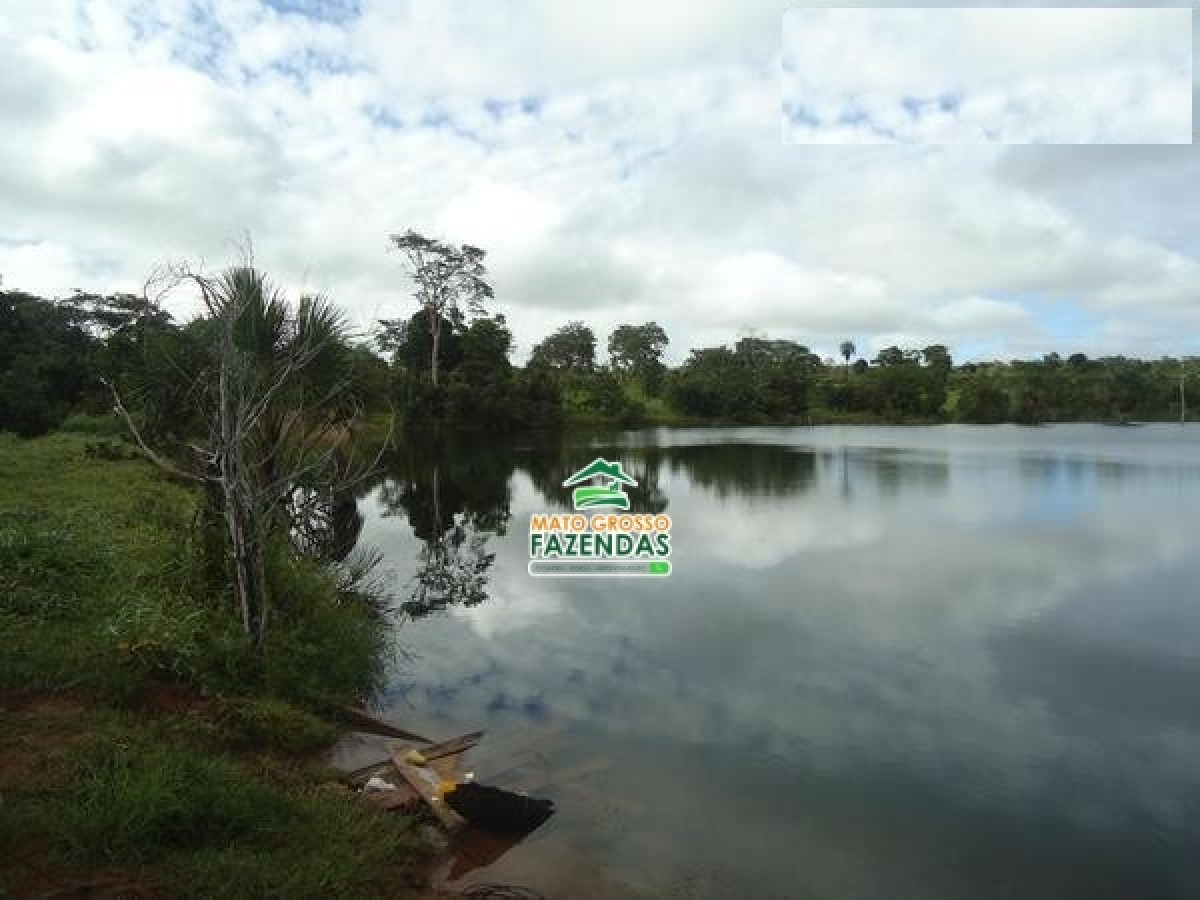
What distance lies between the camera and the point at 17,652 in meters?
5.39

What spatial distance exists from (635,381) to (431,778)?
6652 centimetres

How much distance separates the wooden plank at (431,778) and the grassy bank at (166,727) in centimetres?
32

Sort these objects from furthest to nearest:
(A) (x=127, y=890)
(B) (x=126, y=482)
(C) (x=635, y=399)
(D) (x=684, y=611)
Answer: (C) (x=635, y=399) → (B) (x=126, y=482) → (D) (x=684, y=611) → (A) (x=127, y=890)

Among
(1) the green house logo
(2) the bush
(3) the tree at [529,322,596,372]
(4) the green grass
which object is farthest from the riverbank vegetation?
(3) the tree at [529,322,596,372]

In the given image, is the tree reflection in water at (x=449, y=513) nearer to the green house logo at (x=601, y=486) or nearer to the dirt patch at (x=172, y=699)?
the green house logo at (x=601, y=486)

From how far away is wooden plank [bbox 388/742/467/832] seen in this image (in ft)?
15.7

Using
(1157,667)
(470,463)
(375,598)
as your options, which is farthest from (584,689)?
(470,463)

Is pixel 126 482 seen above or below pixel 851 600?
above

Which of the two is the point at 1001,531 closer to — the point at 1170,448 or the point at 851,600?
the point at 851,600

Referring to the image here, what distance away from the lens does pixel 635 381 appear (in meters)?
71.1

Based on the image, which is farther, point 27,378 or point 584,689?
point 27,378

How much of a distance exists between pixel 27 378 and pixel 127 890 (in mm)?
24890

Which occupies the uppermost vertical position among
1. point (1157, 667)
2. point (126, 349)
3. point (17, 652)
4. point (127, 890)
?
point (126, 349)

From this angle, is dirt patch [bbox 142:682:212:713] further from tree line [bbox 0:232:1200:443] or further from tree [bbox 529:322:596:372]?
tree [bbox 529:322:596:372]
